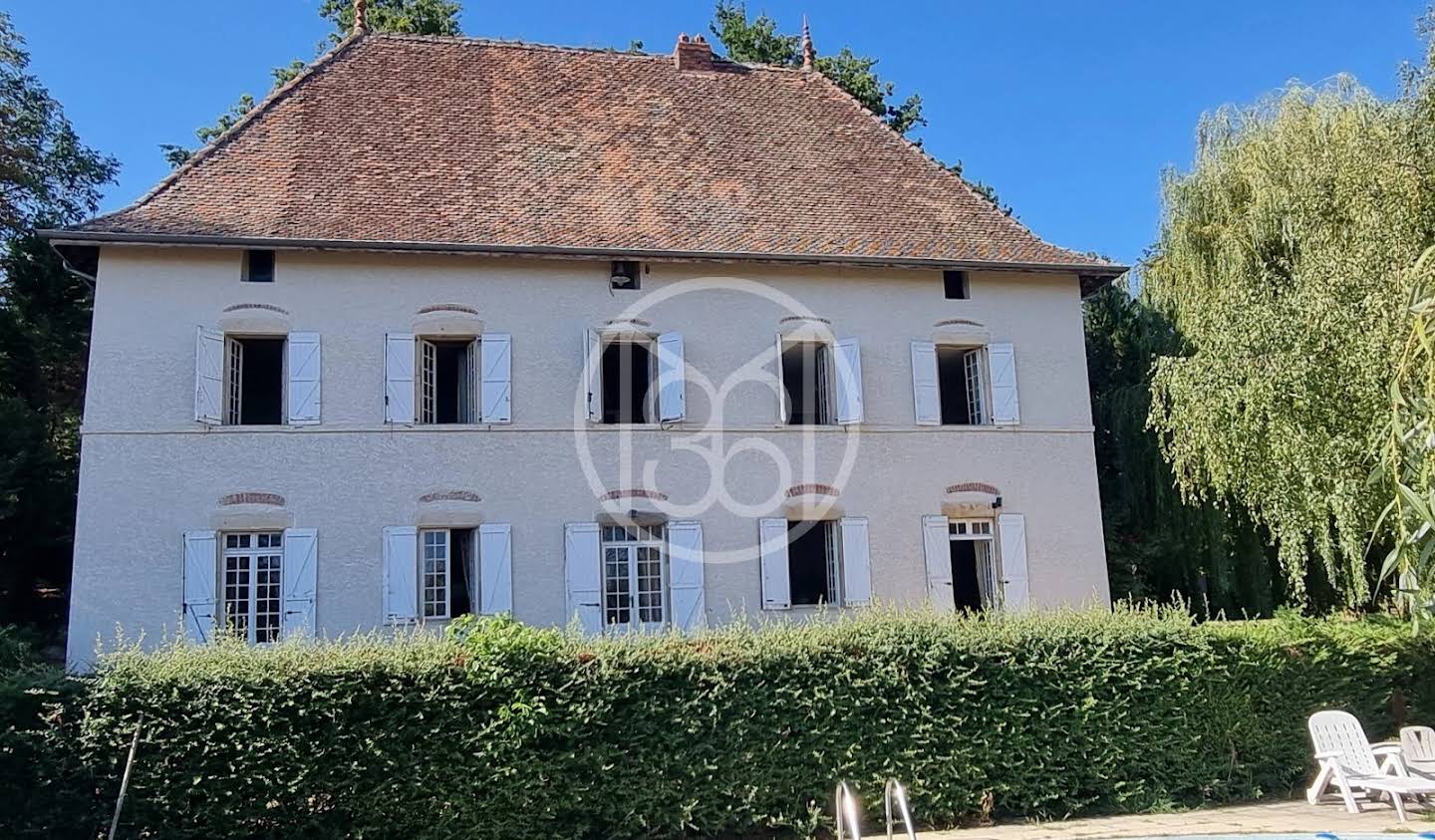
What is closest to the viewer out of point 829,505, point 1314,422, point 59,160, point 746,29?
point 1314,422

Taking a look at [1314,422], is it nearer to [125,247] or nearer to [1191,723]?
[1191,723]

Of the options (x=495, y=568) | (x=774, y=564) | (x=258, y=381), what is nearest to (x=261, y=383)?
(x=258, y=381)

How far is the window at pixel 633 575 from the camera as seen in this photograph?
1402 centimetres

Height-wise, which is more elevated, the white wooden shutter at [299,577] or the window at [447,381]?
the window at [447,381]

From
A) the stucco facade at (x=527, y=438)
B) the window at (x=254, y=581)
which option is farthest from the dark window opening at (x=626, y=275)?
the window at (x=254, y=581)

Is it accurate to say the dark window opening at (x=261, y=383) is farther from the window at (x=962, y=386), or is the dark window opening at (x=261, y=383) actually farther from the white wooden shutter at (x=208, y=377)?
the window at (x=962, y=386)

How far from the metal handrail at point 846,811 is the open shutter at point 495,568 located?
19.2 feet

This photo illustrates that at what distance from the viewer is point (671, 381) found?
14.3 metres

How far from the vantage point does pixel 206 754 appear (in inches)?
315

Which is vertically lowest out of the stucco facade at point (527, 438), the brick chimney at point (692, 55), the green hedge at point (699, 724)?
the green hedge at point (699, 724)

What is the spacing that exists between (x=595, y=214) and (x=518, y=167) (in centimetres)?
161

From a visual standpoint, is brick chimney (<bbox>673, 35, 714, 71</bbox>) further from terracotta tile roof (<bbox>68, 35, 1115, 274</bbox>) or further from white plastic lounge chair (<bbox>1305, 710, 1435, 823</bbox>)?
white plastic lounge chair (<bbox>1305, 710, 1435, 823</bbox>)

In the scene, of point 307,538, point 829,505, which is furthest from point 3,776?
point 829,505

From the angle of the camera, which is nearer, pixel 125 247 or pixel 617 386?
pixel 125 247
